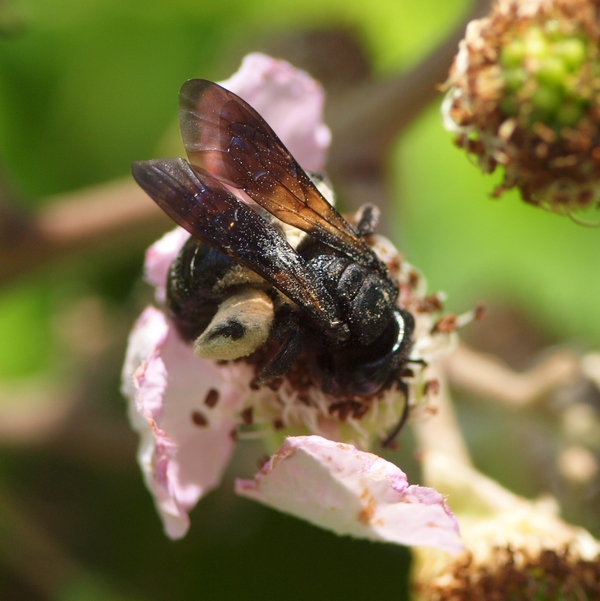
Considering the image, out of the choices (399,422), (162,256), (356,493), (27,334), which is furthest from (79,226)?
(356,493)

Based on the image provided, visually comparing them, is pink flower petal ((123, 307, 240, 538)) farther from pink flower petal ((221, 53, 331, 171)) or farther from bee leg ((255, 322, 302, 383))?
pink flower petal ((221, 53, 331, 171))

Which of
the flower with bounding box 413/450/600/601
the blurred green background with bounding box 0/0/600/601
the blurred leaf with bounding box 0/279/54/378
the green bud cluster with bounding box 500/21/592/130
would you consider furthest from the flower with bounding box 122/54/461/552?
the blurred leaf with bounding box 0/279/54/378

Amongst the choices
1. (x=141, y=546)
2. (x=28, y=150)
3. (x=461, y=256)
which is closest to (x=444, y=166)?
(x=461, y=256)

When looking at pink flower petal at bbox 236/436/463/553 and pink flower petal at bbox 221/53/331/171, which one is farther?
pink flower petal at bbox 221/53/331/171

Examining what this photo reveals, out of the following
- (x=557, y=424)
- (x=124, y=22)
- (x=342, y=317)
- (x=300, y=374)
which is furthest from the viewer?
(x=124, y=22)

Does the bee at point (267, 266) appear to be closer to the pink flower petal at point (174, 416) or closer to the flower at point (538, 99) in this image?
the pink flower petal at point (174, 416)

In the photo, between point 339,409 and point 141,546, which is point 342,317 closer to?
point 339,409
